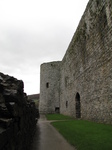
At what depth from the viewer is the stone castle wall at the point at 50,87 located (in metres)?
28.8

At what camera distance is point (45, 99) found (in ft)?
96.6

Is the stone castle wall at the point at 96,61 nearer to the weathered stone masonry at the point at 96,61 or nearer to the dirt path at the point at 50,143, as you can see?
the weathered stone masonry at the point at 96,61

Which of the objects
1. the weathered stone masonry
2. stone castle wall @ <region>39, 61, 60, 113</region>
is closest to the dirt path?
the weathered stone masonry

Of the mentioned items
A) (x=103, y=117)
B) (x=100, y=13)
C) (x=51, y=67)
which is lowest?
(x=103, y=117)

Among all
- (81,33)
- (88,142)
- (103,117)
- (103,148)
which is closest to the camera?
(103,148)

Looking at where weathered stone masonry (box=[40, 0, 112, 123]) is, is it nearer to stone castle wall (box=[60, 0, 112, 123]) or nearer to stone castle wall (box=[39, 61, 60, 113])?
stone castle wall (box=[60, 0, 112, 123])

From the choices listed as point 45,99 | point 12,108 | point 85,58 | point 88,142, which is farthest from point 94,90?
point 45,99

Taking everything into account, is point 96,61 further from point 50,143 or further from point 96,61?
point 50,143

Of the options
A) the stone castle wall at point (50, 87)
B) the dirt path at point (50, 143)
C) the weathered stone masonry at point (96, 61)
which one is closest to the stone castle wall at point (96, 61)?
the weathered stone masonry at point (96, 61)

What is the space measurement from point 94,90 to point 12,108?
8.94m

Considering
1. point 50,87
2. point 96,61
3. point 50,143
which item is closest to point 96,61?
point 96,61

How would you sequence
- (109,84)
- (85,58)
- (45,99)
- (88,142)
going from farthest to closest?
1. (45,99)
2. (85,58)
3. (109,84)
4. (88,142)

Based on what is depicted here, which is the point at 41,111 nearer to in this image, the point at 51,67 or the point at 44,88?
the point at 44,88

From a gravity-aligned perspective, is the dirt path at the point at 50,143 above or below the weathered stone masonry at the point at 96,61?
below
